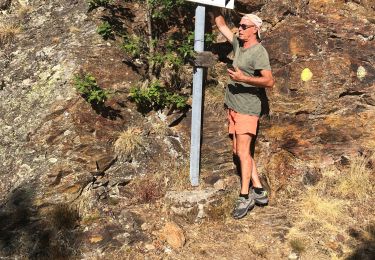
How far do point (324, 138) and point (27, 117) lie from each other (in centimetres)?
493

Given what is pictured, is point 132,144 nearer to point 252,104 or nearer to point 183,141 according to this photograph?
point 183,141

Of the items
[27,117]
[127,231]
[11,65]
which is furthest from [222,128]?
[11,65]

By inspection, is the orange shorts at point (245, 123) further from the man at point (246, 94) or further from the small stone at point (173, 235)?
the small stone at point (173, 235)

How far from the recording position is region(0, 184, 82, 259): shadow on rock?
5703 millimetres

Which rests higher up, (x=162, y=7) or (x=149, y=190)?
(x=162, y=7)

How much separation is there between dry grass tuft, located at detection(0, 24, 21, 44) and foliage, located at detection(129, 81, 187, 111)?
260 centimetres

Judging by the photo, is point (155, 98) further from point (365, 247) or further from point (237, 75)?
point (365, 247)

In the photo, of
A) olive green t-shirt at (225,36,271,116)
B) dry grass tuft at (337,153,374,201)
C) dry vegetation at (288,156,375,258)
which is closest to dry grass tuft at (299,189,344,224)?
dry vegetation at (288,156,375,258)

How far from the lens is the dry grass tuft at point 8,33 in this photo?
7.83m

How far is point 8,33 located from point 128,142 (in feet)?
10.4

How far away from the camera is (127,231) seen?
620cm

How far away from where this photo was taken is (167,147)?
7.18 metres

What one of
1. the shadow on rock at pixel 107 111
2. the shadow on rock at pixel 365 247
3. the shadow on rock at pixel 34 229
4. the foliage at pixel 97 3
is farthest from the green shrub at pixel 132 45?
the shadow on rock at pixel 365 247

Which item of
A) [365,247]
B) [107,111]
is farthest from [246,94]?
[365,247]
